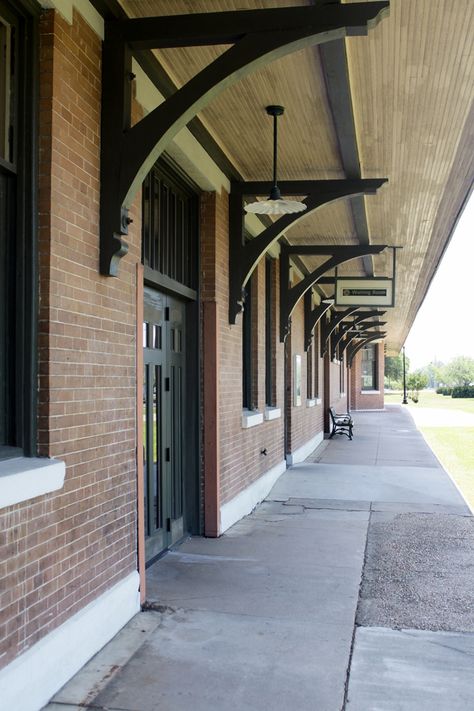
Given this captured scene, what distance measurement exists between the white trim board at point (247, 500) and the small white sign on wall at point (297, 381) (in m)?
2.42

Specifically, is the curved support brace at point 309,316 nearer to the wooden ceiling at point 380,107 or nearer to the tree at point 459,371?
the wooden ceiling at point 380,107

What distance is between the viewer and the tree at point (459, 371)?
126 metres

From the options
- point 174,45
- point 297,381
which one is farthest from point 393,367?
point 174,45

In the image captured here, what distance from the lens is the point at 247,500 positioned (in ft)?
28.8

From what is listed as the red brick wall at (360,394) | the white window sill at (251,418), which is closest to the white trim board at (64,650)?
the white window sill at (251,418)

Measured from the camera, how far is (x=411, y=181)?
8156 millimetres

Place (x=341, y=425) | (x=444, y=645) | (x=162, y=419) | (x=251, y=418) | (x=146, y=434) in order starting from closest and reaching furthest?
(x=444, y=645), (x=146, y=434), (x=162, y=419), (x=251, y=418), (x=341, y=425)

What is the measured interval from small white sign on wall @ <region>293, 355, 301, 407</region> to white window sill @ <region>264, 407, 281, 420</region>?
2174 mm

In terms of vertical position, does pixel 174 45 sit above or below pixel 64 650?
above

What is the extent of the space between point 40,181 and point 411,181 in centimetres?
541

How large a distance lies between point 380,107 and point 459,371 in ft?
442

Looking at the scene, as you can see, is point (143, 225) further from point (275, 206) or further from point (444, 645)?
point (444, 645)

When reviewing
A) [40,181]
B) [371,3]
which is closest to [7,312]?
[40,181]

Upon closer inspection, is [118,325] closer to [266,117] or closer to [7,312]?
[7,312]
